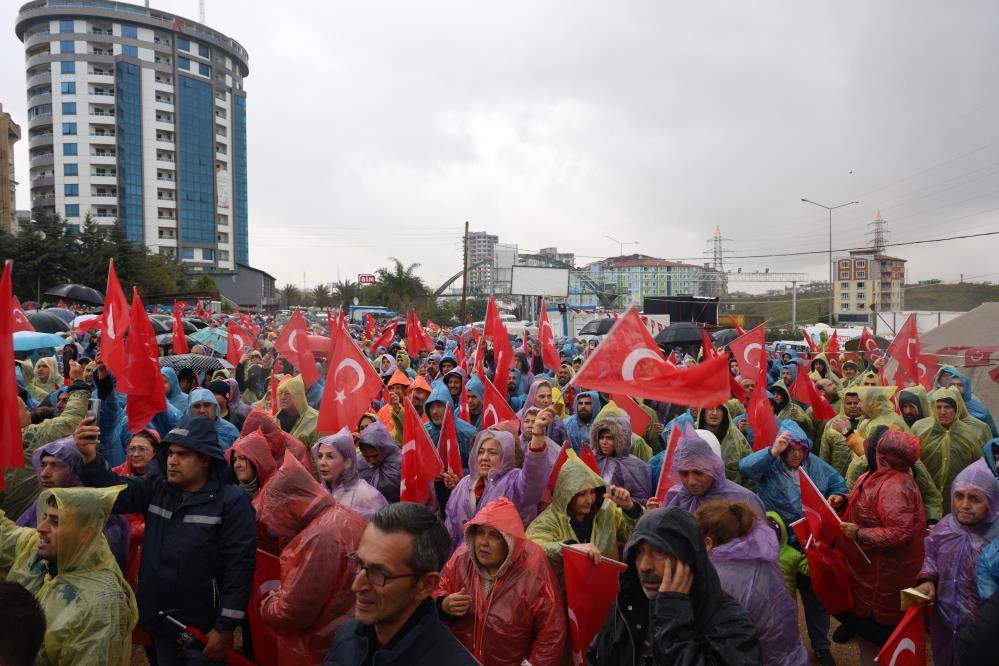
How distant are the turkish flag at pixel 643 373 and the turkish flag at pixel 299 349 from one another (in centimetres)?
515

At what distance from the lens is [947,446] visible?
5605 millimetres

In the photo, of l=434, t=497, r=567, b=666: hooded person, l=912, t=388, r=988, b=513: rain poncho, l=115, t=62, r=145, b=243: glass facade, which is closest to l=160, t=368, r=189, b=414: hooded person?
l=434, t=497, r=567, b=666: hooded person

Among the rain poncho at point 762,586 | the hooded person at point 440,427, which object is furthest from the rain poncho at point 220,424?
the rain poncho at point 762,586

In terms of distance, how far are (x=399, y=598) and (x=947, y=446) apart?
17.5ft

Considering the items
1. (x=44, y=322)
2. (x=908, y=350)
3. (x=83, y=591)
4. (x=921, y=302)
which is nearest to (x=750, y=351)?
(x=908, y=350)

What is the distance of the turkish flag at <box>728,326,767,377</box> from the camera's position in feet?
22.3

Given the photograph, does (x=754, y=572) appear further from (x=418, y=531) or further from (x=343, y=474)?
(x=343, y=474)

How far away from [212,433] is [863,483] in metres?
3.77

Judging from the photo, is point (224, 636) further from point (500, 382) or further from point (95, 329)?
point (95, 329)

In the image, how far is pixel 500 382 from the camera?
832cm

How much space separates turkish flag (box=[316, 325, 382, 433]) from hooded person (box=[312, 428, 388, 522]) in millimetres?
1748

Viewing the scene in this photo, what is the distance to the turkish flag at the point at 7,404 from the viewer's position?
3.57m

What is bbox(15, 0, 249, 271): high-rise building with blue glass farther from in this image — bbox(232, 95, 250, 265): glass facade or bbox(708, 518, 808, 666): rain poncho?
bbox(708, 518, 808, 666): rain poncho

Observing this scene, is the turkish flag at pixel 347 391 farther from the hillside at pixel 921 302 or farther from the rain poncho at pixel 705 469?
the hillside at pixel 921 302
